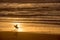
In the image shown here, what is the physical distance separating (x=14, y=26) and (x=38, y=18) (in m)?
0.35

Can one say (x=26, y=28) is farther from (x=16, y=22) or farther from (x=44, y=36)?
(x=44, y=36)

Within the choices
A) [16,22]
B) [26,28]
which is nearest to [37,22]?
[26,28]

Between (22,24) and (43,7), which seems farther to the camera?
(22,24)

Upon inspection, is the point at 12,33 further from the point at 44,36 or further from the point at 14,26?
the point at 44,36

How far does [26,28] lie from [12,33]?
0.21m

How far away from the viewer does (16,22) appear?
5.47 ft

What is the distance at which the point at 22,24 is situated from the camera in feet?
5.50

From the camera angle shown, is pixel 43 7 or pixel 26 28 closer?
pixel 43 7

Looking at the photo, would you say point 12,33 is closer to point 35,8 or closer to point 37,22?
point 37,22

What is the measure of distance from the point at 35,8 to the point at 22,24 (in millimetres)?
308

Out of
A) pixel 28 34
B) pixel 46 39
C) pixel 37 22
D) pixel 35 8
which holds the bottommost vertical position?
pixel 46 39

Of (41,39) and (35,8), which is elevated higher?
(35,8)

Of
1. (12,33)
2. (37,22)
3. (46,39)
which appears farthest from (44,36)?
(12,33)

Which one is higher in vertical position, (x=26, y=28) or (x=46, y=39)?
(x=26, y=28)
